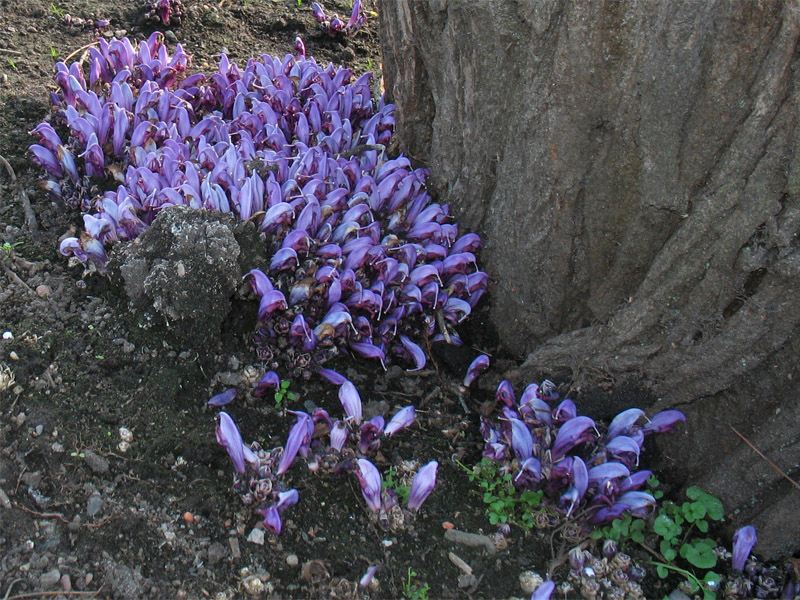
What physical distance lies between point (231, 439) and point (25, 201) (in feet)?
6.09

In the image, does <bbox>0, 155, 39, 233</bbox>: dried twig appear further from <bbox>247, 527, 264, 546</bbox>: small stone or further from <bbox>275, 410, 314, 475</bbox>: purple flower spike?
<bbox>247, 527, 264, 546</bbox>: small stone

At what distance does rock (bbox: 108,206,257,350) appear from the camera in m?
2.90

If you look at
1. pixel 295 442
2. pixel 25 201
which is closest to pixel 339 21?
pixel 25 201

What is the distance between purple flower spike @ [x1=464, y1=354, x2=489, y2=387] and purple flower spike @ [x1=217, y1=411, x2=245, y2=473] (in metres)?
1.04

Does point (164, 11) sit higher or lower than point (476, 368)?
higher

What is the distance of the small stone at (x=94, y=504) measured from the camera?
244 cm

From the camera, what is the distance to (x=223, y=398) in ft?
9.40

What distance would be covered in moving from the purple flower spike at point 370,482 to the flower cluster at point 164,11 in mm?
3681

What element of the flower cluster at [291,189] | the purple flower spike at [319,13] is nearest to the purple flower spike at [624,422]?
the flower cluster at [291,189]

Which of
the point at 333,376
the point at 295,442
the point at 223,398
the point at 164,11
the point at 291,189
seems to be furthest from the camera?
the point at 164,11

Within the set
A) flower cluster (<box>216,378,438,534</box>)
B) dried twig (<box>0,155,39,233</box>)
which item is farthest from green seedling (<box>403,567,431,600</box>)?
dried twig (<box>0,155,39,233</box>)

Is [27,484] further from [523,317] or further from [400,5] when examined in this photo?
[400,5]

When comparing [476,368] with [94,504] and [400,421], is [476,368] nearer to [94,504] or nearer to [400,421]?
[400,421]

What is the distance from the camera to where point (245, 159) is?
350 centimetres
